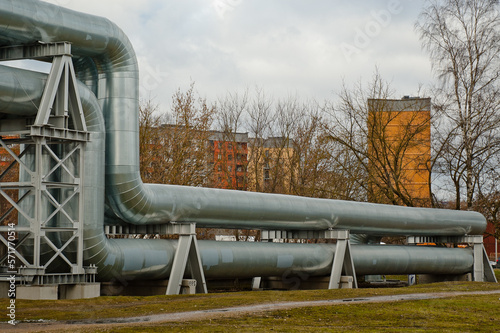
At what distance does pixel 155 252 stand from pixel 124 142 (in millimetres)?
3798

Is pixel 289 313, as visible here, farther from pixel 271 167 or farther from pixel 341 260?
pixel 271 167

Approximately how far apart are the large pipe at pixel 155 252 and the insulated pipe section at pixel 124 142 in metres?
0.85

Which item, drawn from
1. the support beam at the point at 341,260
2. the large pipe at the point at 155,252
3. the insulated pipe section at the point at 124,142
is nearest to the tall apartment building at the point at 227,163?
the large pipe at the point at 155,252

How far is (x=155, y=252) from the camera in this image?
23.4 m

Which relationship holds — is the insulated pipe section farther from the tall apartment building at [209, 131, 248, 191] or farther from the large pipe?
the tall apartment building at [209, 131, 248, 191]

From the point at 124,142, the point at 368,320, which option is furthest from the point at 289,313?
the point at 124,142

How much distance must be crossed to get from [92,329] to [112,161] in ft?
29.7

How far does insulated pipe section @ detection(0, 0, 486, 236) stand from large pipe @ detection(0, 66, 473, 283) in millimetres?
847

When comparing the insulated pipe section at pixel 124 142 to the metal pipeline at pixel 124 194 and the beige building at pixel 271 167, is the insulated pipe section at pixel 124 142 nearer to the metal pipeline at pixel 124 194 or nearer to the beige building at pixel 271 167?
the metal pipeline at pixel 124 194

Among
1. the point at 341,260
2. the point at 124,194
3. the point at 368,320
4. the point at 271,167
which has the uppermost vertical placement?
the point at 271,167

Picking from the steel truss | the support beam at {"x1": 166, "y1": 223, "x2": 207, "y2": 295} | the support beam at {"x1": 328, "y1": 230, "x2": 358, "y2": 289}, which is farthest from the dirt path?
the support beam at {"x1": 328, "y1": 230, "x2": 358, "y2": 289}

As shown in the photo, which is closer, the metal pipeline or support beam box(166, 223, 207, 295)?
the metal pipeline

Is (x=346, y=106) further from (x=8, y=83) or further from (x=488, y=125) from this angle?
(x=8, y=83)

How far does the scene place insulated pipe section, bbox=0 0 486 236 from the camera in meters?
20.0
